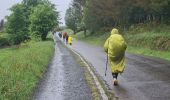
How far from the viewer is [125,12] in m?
56.9

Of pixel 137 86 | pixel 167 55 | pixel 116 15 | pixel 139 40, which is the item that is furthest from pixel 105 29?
pixel 137 86

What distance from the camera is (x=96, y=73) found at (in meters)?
19.5

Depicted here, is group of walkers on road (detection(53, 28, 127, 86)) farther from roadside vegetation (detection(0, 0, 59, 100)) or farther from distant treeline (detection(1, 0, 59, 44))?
distant treeline (detection(1, 0, 59, 44))

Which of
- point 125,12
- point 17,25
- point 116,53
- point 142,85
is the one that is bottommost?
point 17,25

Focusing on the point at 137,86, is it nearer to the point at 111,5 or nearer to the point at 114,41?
the point at 114,41

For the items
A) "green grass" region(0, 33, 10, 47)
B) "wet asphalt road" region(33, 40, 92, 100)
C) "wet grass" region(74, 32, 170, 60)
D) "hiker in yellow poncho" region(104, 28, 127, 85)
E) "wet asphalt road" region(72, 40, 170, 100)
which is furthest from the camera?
"green grass" region(0, 33, 10, 47)

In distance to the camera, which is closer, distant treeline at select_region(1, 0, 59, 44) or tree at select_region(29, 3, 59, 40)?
tree at select_region(29, 3, 59, 40)

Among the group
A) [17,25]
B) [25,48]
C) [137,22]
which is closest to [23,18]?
[17,25]

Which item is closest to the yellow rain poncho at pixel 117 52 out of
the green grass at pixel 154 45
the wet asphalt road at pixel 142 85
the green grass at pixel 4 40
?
the wet asphalt road at pixel 142 85

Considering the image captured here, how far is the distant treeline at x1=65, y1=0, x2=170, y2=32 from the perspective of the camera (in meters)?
44.7

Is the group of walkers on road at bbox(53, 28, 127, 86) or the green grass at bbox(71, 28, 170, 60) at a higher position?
the group of walkers on road at bbox(53, 28, 127, 86)

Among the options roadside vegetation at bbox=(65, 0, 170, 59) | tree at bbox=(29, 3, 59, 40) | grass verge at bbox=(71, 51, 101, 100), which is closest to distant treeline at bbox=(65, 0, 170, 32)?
roadside vegetation at bbox=(65, 0, 170, 59)

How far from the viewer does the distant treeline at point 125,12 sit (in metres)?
44.7

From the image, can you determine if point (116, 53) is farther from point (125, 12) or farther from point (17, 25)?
point (17, 25)
